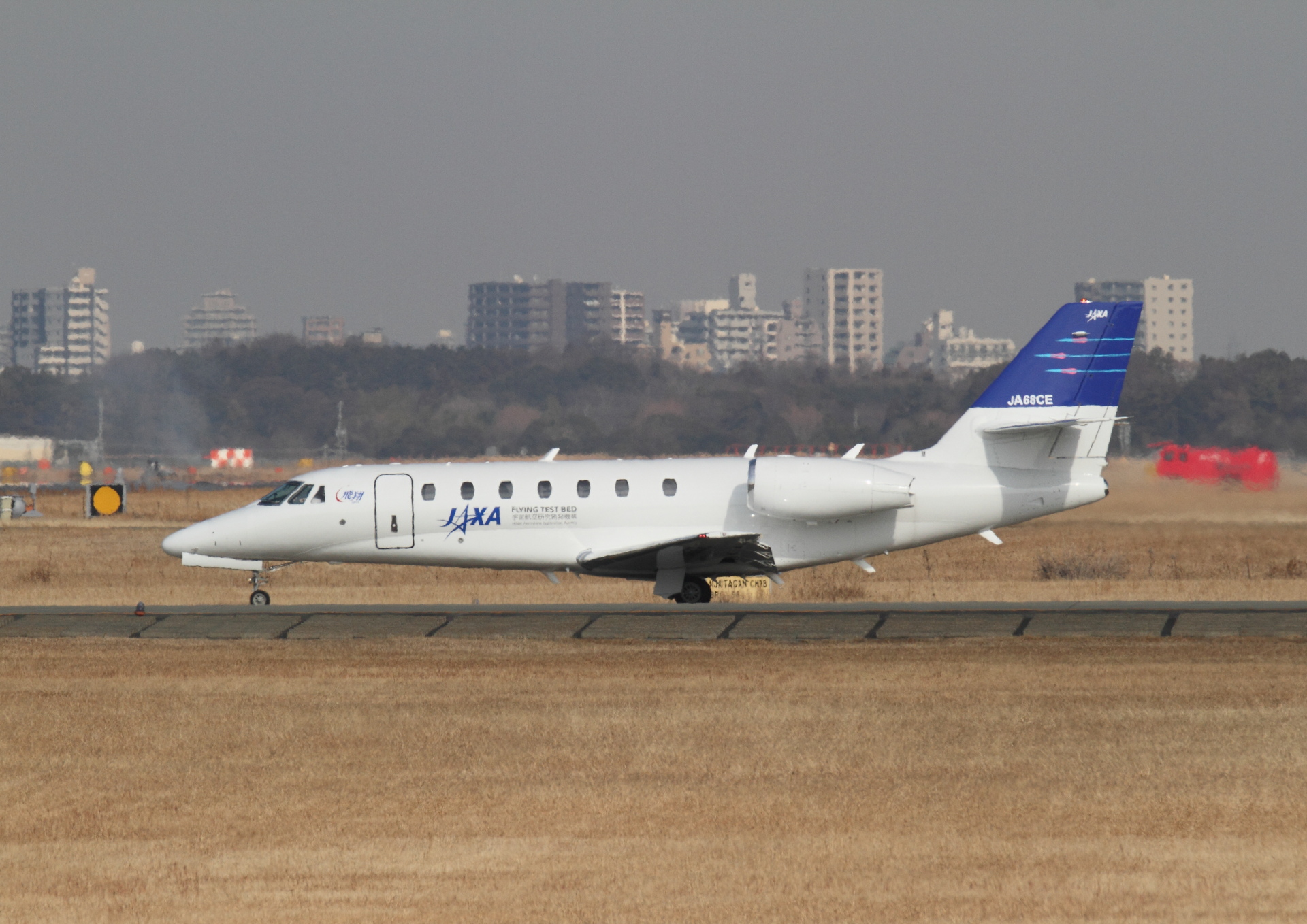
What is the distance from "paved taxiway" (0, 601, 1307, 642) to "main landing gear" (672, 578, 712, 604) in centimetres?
160

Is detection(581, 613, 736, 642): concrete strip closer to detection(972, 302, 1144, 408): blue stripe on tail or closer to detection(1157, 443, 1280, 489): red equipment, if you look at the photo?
detection(972, 302, 1144, 408): blue stripe on tail

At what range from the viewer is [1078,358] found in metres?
29.6

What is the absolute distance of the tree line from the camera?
87.6m

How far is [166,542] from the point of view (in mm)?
30328

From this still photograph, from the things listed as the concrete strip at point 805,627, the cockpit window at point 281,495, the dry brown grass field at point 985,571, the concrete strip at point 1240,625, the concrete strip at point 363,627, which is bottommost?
the dry brown grass field at point 985,571

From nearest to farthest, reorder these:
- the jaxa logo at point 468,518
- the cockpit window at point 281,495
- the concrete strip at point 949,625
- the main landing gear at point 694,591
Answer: the concrete strip at point 949,625 < the jaxa logo at point 468,518 < the main landing gear at point 694,591 < the cockpit window at point 281,495

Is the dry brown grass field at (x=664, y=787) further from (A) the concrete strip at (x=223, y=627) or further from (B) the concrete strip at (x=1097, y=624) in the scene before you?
(A) the concrete strip at (x=223, y=627)

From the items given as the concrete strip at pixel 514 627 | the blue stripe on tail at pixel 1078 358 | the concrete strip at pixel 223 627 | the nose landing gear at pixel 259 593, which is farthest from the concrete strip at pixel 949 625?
the nose landing gear at pixel 259 593

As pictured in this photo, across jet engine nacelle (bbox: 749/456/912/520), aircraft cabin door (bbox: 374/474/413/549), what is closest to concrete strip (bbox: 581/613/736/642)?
jet engine nacelle (bbox: 749/456/912/520)

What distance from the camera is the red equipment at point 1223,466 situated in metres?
46.9

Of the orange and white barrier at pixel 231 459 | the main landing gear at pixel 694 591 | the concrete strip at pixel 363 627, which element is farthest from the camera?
the orange and white barrier at pixel 231 459

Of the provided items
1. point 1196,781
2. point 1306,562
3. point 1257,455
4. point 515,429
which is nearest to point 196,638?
point 1196,781

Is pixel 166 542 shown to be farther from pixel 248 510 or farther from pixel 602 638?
pixel 602 638

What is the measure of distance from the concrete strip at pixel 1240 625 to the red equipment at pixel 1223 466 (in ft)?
69.3
